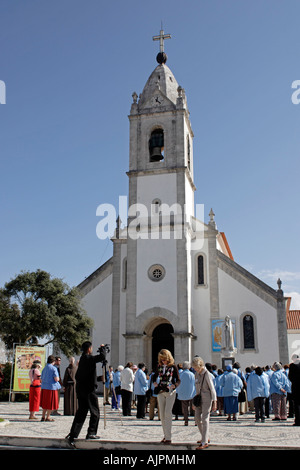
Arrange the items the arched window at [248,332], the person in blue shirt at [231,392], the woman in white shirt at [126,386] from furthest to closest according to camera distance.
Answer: the arched window at [248,332] < the woman in white shirt at [126,386] < the person in blue shirt at [231,392]

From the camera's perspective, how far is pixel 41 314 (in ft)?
76.3

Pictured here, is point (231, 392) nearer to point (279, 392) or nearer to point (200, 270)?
point (279, 392)

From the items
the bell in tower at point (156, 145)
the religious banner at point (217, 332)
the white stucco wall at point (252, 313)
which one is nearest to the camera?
the white stucco wall at point (252, 313)

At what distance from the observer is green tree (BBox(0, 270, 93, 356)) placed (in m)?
23.2

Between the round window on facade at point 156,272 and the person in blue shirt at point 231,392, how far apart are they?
44.1ft

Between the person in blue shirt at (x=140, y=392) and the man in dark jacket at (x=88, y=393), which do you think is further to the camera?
the person in blue shirt at (x=140, y=392)

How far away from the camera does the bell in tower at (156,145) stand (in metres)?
30.2

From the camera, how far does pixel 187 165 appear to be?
3027 centimetres

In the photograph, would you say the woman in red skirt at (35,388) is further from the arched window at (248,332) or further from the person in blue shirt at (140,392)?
the arched window at (248,332)

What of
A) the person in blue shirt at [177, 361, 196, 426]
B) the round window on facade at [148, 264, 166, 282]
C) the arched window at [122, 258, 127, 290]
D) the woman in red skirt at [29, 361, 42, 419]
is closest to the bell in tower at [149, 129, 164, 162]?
the arched window at [122, 258, 127, 290]

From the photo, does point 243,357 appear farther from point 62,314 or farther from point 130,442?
point 130,442

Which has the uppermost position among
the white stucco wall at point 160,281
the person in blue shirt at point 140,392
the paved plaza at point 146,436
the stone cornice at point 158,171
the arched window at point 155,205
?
the stone cornice at point 158,171

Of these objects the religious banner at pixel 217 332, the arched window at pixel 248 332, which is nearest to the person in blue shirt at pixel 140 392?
the religious banner at pixel 217 332
